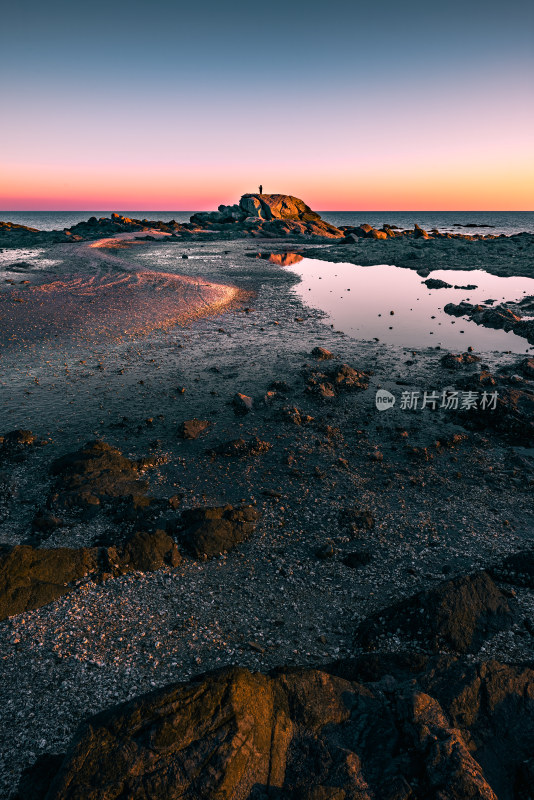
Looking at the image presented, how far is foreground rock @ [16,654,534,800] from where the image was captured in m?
4.95

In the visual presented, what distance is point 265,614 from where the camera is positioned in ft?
28.5

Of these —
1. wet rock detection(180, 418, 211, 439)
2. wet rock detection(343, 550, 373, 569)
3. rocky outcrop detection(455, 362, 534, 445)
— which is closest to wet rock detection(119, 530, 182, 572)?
wet rock detection(343, 550, 373, 569)

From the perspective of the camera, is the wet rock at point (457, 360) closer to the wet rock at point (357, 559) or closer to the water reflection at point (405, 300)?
the water reflection at point (405, 300)

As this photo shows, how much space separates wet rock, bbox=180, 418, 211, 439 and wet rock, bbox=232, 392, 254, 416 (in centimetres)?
160

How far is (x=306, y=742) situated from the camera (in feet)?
18.4

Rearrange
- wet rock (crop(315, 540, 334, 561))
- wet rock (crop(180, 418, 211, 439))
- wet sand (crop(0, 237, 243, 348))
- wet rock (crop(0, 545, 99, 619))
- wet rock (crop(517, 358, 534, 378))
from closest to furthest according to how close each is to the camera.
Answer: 1. wet rock (crop(0, 545, 99, 619))
2. wet rock (crop(315, 540, 334, 561))
3. wet rock (crop(180, 418, 211, 439))
4. wet rock (crop(517, 358, 534, 378))
5. wet sand (crop(0, 237, 243, 348))

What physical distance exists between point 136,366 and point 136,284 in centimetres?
2381

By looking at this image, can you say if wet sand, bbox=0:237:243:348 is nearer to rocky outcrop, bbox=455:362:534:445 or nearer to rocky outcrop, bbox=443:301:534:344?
rocky outcrop, bbox=443:301:534:344

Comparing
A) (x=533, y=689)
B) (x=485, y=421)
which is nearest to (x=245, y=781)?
(x=533, y=689)

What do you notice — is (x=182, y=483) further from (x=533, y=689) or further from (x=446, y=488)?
(x=533, y=689)

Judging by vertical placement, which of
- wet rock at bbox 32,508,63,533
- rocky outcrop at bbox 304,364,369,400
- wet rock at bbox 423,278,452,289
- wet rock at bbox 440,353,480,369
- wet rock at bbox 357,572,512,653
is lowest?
A: wet rock at bbox 357,572,512,653

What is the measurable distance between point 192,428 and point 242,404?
268 cm
